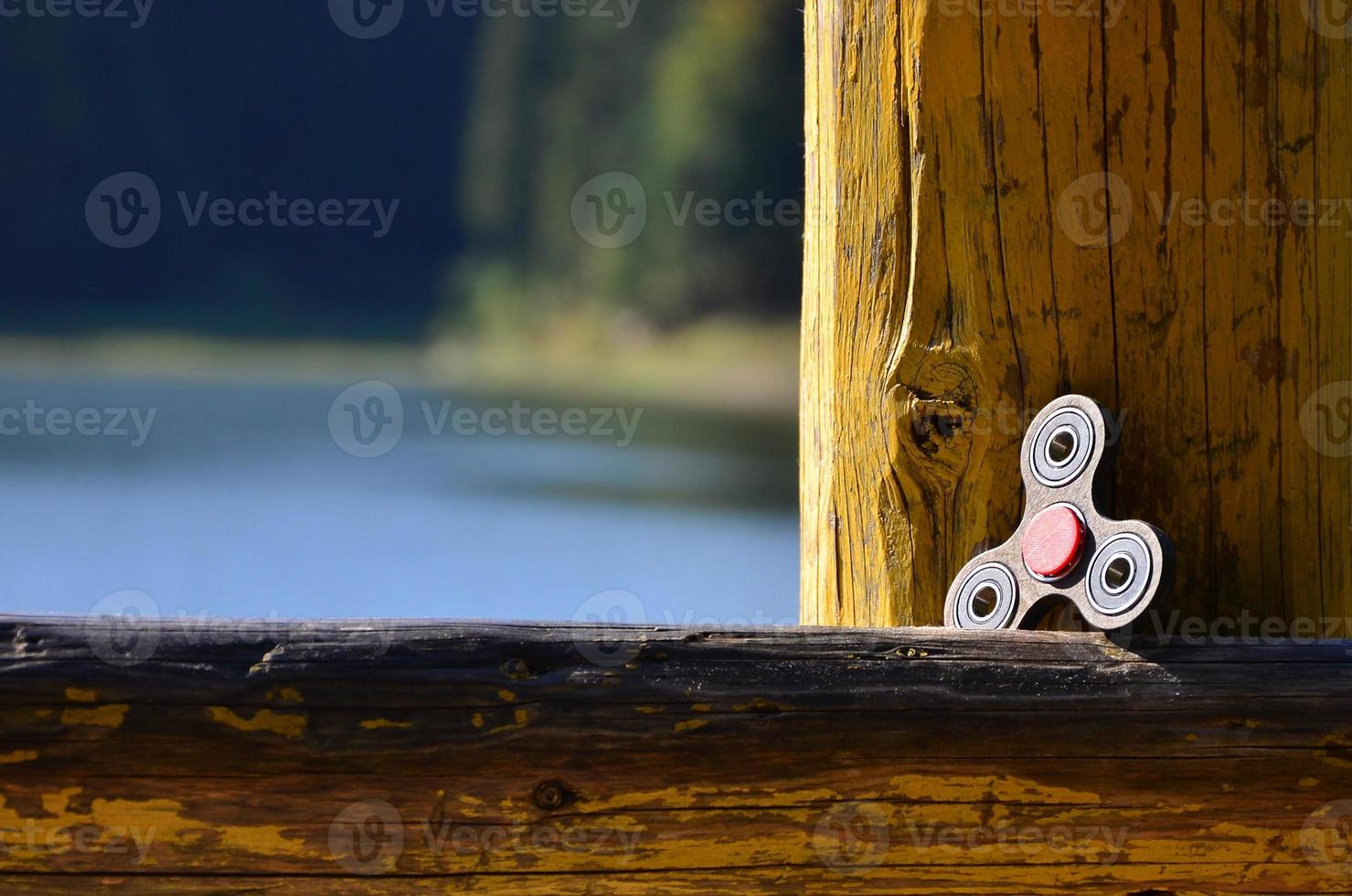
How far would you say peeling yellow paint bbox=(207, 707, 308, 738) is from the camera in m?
0.67

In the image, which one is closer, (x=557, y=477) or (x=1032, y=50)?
(x=1032, y=50)

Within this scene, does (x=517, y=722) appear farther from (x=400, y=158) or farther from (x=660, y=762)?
(x=400, y=158)

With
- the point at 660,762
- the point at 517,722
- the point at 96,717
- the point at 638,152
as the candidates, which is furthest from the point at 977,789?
the point at 638,152

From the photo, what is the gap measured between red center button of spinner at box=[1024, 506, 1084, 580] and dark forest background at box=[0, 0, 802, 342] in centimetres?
450

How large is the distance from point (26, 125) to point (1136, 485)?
243 inches

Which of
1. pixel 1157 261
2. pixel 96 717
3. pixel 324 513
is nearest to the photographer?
pixel 96 717

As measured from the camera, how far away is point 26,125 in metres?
5.45

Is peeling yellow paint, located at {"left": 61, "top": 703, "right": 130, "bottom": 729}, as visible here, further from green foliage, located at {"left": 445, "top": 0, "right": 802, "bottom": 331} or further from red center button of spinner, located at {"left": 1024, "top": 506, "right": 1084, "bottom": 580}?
green foliage, located at {"left": 445, "top": 0, "right": 802, "bottom": 331}

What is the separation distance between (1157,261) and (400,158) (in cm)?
480

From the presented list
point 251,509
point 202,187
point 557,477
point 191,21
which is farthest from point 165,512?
point 191,21

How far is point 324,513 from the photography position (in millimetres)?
6219

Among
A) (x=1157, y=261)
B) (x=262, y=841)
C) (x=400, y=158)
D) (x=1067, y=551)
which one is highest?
(x=400, y=158)

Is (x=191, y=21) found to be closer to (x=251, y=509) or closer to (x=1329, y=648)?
(x=251, y=509)

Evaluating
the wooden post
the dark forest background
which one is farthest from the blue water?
the wooden post
